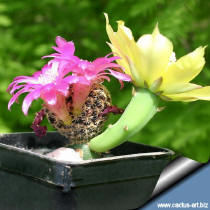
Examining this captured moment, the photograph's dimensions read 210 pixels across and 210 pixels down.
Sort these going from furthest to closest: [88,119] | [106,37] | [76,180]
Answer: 1. [106,37]
2. [88,119]
3. [76,180]

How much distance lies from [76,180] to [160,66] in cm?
17

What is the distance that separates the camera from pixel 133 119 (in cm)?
57

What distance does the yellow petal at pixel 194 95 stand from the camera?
1.89ft

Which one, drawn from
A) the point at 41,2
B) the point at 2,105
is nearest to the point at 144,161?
the point at 2,105

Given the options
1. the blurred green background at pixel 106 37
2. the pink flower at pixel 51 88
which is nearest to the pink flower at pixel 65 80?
the pink flower at pixel 51 88

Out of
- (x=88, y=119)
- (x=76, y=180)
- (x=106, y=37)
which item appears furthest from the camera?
(x=106, y=37)

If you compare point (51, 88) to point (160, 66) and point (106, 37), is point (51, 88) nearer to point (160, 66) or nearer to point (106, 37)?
point (160, 66)

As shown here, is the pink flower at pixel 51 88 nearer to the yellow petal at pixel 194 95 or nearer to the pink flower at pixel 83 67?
the pink flower at pixel 83 67

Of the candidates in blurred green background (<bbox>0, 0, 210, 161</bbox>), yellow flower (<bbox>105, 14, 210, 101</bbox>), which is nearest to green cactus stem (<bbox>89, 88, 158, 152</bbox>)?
yellow flower (<bbox>105, 14, 210, 101</bbox>)

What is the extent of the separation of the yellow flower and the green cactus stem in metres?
0.01

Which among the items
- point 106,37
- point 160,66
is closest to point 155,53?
point 160,66

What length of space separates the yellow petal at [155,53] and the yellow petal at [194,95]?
37mm

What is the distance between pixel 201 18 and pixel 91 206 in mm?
1828

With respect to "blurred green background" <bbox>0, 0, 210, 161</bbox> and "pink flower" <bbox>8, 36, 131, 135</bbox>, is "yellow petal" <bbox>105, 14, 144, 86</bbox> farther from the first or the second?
"blurred green background" <bbox>0, 0, 210, 161</bbox>
